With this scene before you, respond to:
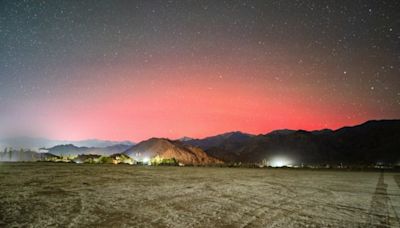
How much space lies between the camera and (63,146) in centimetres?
19912

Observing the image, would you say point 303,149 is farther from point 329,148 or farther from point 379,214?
point 379,214

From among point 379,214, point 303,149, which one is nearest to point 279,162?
point 303,149

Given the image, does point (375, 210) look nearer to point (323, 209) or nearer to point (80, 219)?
point (323, 209)

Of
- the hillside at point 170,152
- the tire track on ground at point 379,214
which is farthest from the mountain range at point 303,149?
the tire track on ground at point 379,214

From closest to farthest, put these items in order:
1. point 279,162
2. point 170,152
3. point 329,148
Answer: point 170,152 → point 279,162 → point 329,148

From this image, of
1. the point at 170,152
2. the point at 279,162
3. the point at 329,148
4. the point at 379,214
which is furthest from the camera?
Answer: the point at 329,148

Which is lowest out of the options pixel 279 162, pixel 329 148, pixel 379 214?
pixel 279 162

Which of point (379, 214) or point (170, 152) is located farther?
point (170, 152)

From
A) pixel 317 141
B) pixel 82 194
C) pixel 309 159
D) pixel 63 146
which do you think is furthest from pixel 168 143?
pixel 63 146

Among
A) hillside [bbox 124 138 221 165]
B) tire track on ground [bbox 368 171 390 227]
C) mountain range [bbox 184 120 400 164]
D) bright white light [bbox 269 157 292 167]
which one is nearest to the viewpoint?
tire track on ground [bbox 368 171 390 227]

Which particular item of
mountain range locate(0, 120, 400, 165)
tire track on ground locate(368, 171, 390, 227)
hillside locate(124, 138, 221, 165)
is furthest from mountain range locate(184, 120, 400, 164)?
tire track on ground locate(368, 171, 390, 227)

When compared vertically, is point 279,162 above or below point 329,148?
below

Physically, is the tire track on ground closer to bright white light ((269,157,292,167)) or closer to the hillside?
bright white light ((269,157,292,167))

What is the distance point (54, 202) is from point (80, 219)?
2540 mm
